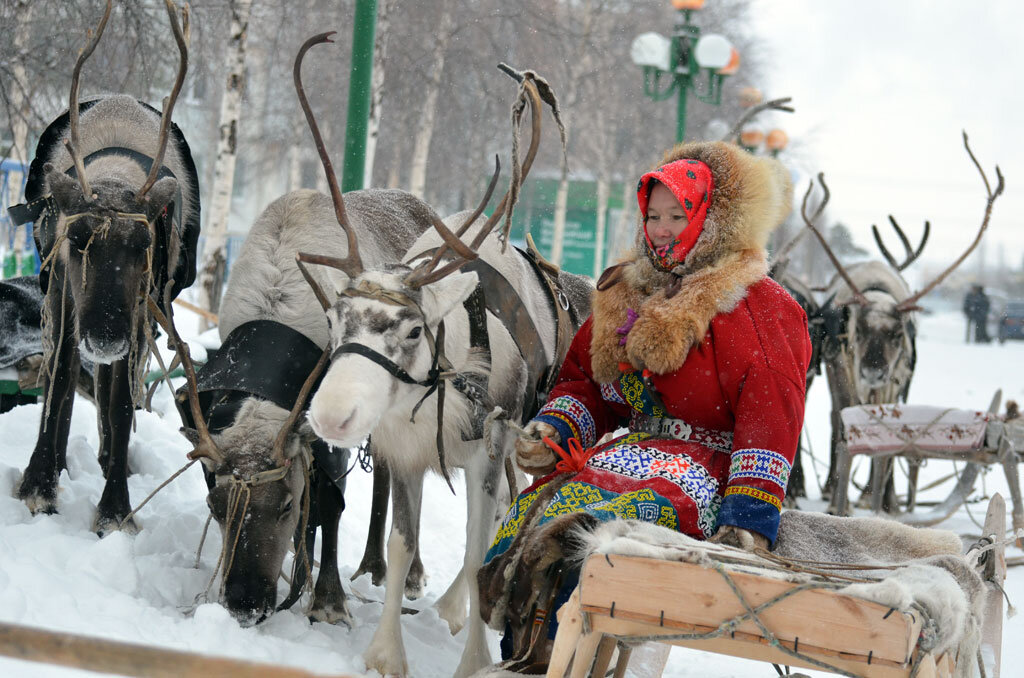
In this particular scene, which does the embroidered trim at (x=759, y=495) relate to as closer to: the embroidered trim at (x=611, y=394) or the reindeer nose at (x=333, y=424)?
the embroidered trim at (x=611, y=394)

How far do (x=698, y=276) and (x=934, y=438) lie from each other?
3803 mm

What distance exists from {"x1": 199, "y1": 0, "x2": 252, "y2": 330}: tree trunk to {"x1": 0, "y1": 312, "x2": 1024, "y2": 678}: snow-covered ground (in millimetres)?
2986

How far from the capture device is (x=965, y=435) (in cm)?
611

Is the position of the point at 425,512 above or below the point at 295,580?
below

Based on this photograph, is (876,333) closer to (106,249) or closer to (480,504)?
(480,504)

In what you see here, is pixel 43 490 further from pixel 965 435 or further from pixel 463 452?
pixel 965 435

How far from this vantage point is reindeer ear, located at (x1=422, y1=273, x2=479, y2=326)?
3375 mm

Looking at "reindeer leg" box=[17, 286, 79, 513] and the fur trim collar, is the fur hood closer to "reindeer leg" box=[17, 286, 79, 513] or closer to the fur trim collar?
A: the fur trim collar

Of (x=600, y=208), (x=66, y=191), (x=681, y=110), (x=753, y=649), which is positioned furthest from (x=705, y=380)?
(x=600, y=208)

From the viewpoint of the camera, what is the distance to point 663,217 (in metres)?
3.19

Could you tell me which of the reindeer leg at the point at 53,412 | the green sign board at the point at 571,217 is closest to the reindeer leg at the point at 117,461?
the reindeer leg at the point at 53,412

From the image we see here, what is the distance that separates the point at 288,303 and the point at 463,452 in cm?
90

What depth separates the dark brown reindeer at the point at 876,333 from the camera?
23.4 ft

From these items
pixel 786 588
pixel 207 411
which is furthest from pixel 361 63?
pixel 786 588
